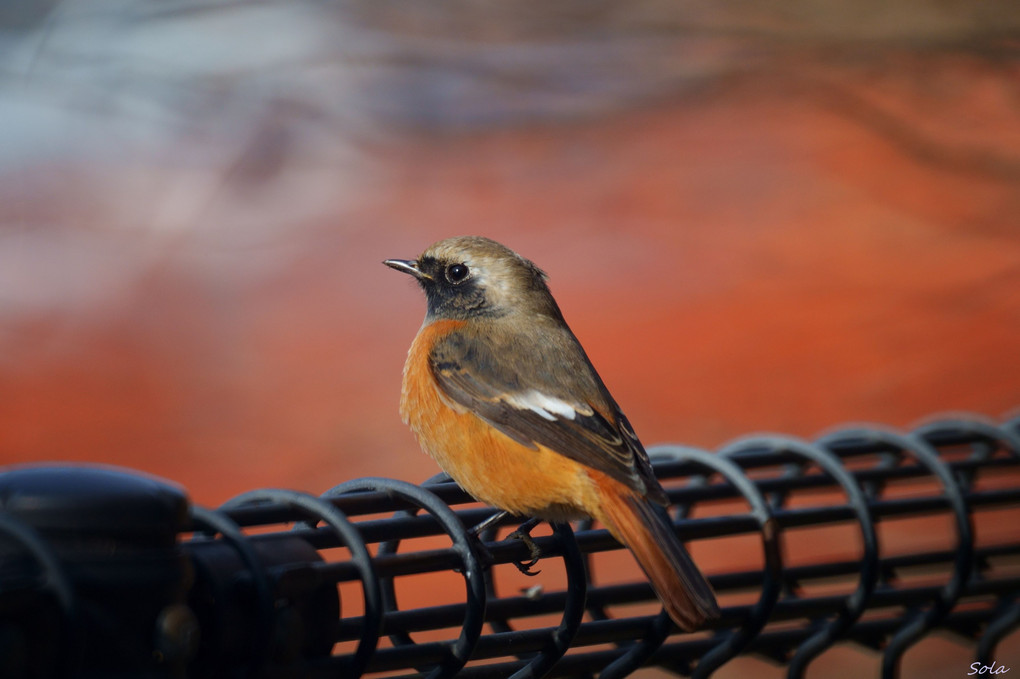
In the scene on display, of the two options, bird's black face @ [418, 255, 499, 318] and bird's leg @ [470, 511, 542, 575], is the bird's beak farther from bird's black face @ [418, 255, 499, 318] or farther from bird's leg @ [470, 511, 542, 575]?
bird's leg @ [470, 511, 542, 575]

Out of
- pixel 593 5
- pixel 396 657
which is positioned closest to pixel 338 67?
pixel 593 5

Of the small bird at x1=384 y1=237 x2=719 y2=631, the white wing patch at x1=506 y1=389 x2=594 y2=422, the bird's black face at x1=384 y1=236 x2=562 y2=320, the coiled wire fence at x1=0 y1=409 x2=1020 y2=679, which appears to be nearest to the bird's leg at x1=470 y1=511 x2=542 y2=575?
the coiled wire fence at x1=0 y1=409 x2=1020 y2=679

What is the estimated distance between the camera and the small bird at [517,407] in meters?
2.41

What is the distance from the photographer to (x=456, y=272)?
3424 mm

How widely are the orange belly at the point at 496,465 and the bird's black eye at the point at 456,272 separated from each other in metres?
0.54

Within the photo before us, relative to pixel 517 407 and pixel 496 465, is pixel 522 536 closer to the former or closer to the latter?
pixel 496 465

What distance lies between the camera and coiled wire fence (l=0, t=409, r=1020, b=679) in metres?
1.07

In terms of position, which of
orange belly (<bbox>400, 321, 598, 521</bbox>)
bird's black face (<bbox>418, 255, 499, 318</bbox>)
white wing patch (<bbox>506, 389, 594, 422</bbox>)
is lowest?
orange belly (<bbox>400, 321, 598, 521</bbox>)

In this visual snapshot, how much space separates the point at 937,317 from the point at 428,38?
4.00 metres

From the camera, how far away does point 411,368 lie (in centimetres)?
310

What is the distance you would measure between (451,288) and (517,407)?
2.37 feet

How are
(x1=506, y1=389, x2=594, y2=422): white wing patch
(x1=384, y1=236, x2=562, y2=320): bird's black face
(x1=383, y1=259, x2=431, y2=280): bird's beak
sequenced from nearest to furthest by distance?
1. (x1=506, y1=389, x2=594, y2=422): white wing patch
2. (x1=384, y1=236, x2=562, y2=320): bird's black face
3. (x1=383, y1=259, x2=431, y2=280): bird's beak

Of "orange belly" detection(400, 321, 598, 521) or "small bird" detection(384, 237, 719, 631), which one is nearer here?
"small bird" detection(384, 237, 719, 631)

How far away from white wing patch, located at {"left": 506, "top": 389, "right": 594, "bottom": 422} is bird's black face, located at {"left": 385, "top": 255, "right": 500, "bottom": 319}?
54 centimetres
